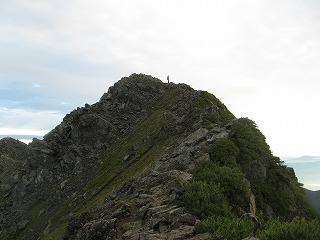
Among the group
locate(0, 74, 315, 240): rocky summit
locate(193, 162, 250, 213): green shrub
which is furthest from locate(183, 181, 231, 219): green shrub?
locate(193, 162, 250, 213): green shrub

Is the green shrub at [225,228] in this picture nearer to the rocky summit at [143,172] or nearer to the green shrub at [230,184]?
the rocky summit at [143,172]

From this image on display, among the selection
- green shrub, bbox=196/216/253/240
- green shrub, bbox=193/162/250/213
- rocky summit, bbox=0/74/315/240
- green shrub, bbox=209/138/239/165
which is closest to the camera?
green shrub, bbox=196/216/253/240

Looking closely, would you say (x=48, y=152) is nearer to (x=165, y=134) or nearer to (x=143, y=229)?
(x=165, y=134)

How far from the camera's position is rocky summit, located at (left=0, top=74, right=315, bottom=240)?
1941 cm

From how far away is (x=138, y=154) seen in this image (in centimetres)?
4684

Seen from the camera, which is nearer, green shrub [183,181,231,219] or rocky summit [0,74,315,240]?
green shrub [183,181,231,219]

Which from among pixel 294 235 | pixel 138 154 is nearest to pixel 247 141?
pixel 294 235

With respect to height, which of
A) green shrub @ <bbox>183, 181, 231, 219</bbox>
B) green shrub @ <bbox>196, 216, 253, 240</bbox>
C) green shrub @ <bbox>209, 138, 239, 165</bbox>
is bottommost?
green shrub @ <bbox>196, 216, 253, 240</bbox>

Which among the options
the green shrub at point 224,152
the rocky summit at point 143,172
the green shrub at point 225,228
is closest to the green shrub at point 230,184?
the rocky summit at point 143,172

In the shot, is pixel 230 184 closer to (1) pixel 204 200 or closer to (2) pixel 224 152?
→ (1) pixel 204 200

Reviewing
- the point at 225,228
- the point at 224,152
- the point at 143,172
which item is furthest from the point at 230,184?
the point at 143,172

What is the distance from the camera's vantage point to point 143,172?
109ft

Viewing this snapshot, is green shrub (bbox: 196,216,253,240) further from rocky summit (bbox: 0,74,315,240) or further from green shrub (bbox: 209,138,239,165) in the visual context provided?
green shrub (bbox: 209,138,239,165)

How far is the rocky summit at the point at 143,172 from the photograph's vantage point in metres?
19.4
